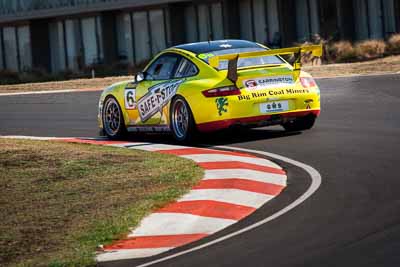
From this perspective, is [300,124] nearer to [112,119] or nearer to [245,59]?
[245,59]

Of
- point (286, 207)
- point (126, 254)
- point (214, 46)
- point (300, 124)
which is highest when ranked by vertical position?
point (214, 46)

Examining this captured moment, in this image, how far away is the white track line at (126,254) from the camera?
8.95 m

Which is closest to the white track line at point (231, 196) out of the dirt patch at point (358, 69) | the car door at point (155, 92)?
the car door at point (155, 92)

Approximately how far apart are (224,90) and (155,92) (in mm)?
1595

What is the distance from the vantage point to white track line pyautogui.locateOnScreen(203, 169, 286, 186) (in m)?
11.9

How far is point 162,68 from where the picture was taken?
54.8 feet

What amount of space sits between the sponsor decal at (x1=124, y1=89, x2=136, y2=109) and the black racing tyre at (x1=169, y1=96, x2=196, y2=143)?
1.21m

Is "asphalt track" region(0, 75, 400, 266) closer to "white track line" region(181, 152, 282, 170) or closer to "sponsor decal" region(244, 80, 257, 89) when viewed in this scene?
"white track line" region(181, 152, 282, 170)

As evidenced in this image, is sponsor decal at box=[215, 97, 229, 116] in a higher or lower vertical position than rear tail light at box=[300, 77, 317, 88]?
lower

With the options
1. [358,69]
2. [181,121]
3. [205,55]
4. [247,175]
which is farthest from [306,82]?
[358,69]

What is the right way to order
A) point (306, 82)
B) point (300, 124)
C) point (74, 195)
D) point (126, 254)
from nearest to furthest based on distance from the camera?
1. point (126, 254)
2. point (74, 195)
3. point (306, 82)
4. point (300, 124)

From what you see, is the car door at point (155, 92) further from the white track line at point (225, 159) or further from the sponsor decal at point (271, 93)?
the white track line at point (225, 159)

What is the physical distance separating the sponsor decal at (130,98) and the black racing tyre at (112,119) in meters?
0.26

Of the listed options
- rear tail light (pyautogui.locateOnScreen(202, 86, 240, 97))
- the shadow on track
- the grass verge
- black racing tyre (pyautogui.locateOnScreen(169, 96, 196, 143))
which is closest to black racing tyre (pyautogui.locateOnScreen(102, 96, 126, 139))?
the shadow on track
